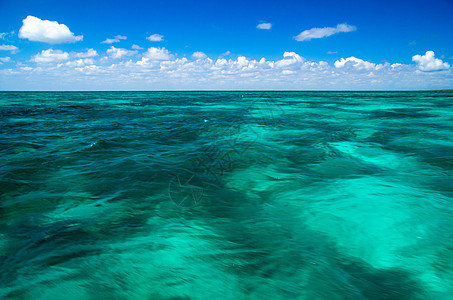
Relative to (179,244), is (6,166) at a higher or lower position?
higher

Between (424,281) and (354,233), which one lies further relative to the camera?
(354,233)

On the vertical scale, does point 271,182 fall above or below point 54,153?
below

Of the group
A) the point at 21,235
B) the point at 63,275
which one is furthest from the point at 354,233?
the point at 21,235

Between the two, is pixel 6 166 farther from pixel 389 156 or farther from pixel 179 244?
pixel 389 156

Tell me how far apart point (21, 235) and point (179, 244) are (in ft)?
8.19

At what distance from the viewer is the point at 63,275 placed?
275 centimetres

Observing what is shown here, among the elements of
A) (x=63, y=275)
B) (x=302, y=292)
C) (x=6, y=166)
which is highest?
(x=6, y=166)

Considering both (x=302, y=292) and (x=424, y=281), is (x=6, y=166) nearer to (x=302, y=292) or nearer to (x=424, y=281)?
(x=302, y=292)

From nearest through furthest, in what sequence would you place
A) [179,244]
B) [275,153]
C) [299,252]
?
1. [299,252]
2. [179,244]
3. [275,153]

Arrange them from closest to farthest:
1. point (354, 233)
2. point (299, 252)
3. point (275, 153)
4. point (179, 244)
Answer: point (299, 252) → point (179, 244) → point (354, 233) → point (275, 153)

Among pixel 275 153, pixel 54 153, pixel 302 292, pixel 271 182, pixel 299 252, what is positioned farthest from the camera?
pixel 275 153

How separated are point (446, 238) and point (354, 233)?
139 centimetres

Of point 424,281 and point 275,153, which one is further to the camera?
point 275,153

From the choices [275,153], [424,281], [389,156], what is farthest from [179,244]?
[389,156]
